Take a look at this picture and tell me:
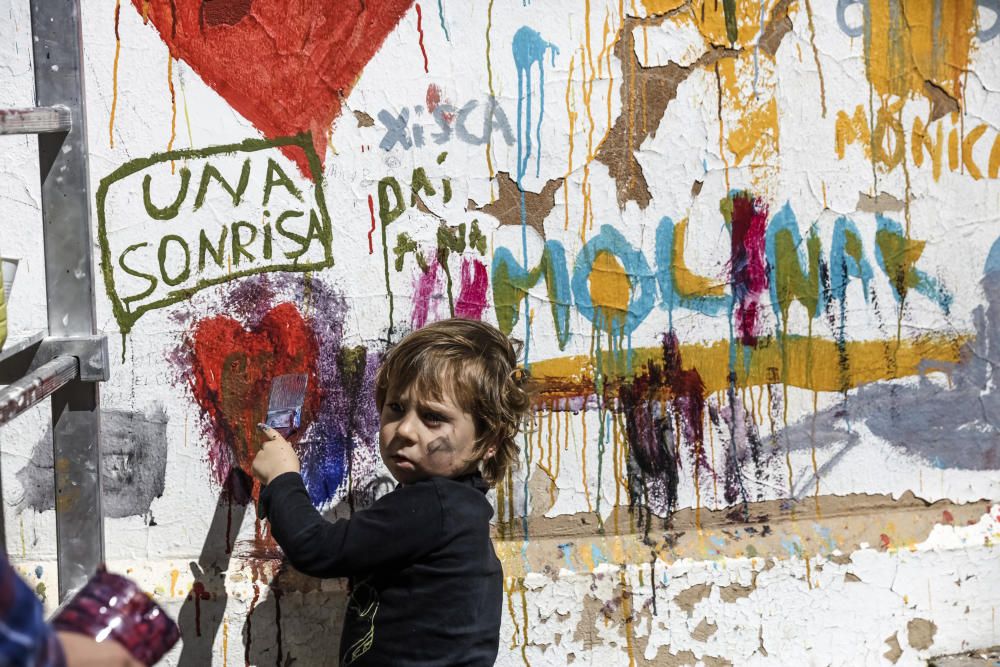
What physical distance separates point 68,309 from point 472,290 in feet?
3.20

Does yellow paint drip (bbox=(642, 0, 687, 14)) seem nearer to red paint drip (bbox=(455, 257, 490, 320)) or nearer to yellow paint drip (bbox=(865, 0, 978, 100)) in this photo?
yellow paint drip (bbox=(865, 0, 978, 100))

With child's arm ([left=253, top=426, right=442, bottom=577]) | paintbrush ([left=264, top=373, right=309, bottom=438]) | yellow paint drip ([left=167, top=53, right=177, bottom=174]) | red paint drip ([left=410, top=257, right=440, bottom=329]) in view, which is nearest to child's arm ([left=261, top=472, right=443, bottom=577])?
child's arm ([left=253, top=426, right=442, bottom=577])

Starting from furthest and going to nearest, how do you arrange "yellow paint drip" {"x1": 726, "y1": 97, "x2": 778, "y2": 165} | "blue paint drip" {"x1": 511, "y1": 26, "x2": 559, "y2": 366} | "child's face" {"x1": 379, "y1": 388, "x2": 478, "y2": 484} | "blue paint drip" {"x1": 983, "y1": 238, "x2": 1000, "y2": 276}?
1. "blue paint drip" {"x1": 983, "y1": 238, "x2": 1000, "y2": 276}
2. "yellow paint drip" {"x1": 726, "y1": 97, "x2": 778, "y2": 165}
3. "blue paint drip" {"x1": 511, "y1": 26, "x2": 559, "y2": 366}
4. "child's face" {"x1": 379, "y1": 388, "x2": 478, "y2": 484}

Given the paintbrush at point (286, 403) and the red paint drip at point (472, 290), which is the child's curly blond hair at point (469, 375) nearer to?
the paintbrush at point (286, 403)

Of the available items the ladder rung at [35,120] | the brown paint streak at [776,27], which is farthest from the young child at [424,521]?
the brown paint streak at [776,27]

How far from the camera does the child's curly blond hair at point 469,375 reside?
1980 millimetres

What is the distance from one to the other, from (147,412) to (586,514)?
1166 millimetres

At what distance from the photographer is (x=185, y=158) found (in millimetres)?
2342

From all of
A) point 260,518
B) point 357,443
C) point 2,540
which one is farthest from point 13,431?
point 357,443

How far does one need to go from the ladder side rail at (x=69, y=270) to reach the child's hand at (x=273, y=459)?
13.0 inches

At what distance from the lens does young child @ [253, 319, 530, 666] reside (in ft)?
6.17

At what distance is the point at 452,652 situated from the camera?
1.91 metres

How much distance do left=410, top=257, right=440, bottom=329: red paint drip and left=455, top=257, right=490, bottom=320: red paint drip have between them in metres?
0.07

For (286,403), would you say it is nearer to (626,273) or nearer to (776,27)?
(626,273)
